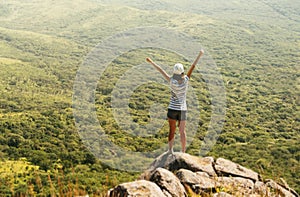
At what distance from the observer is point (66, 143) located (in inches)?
2160

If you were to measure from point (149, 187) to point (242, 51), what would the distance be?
557ft

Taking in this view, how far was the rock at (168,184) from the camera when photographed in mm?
6867

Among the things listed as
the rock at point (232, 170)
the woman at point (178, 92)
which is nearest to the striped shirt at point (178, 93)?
the woman at point (178, 92)

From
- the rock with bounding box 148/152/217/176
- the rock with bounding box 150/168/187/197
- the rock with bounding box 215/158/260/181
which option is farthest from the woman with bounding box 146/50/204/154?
the rock with bounding box 150/168/187/197

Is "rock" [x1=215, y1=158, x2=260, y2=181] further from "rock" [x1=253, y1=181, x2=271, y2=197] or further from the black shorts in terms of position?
the black shorts

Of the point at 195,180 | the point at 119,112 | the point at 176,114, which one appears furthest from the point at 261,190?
the point at 119,112

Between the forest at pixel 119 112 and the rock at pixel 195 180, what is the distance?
119cm

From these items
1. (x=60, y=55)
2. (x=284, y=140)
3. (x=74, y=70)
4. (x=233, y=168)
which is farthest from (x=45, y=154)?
(x=60, y=55)

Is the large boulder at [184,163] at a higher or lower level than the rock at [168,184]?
lower

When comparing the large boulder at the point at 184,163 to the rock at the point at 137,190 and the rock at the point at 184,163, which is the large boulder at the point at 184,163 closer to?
the rock at the point at 184,163

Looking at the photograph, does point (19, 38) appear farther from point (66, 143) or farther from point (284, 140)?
point (284, 140)

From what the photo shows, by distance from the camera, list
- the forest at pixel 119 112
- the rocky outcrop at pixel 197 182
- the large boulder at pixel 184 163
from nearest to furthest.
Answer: the rocky outcrop at pixel 197 182 → the large boulder at pixel 184 163 → the forest at pixel 119 112

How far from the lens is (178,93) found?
28.2ft

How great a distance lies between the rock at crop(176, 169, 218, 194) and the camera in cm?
733
